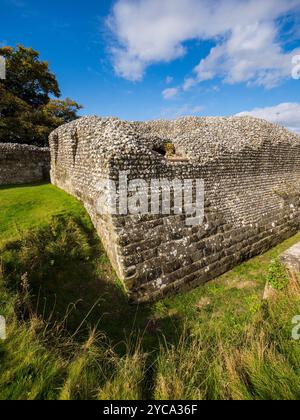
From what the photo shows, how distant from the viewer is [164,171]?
24.1 ft

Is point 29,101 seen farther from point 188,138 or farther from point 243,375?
point 243,375

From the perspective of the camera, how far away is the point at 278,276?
5.14m

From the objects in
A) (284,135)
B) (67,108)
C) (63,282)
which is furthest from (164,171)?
(67,108)

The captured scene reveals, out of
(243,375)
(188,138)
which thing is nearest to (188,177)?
(188,138)

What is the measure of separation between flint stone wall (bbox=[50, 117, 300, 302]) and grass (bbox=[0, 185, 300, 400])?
58cm

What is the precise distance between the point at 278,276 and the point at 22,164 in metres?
13.3

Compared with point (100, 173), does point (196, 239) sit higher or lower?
lower

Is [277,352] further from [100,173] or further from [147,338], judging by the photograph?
[100,173]

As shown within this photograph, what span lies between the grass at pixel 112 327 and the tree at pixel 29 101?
1142 cm

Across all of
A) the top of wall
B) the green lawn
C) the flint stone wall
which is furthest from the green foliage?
the green lawn

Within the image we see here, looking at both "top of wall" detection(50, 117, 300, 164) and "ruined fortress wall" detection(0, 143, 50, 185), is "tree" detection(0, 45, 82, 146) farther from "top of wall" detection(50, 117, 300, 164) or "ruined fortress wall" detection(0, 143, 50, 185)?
"top of wall" detection(50, 117, 300, 164)

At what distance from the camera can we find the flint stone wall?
6512mm

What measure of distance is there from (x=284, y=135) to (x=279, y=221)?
198 inches

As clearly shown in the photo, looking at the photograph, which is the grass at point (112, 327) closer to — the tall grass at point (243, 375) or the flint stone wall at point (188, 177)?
the tall grass at point (243, 375)
